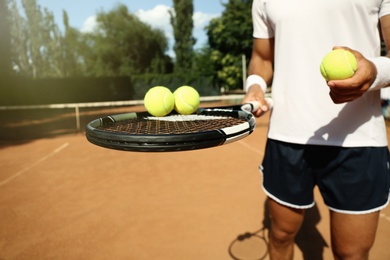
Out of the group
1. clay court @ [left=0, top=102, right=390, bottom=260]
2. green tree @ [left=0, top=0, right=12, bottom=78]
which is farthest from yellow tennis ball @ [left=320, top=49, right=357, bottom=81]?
green tree @ [left=0, top=0, right=12, bottom=78]

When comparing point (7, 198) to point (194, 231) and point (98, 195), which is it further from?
point (194, 231)

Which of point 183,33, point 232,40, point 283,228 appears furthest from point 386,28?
point 183,33

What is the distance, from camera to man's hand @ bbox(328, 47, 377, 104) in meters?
0.85

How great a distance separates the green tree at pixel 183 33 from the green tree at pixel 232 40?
167 inches

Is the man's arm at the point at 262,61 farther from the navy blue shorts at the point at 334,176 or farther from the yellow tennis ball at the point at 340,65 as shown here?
the yellow tennis ball at the point at 340,65

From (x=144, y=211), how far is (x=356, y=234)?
202 cm

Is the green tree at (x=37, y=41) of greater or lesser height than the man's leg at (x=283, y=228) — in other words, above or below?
above

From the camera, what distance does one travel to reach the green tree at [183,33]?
26.0 metres

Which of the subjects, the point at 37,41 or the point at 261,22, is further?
the point at 37,41

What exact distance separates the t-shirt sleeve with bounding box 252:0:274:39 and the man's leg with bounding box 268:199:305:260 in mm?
767

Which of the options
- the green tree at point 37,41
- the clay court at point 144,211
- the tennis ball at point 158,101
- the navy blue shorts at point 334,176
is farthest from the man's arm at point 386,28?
the green tree at point 37,41

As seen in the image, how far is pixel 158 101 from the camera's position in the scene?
1.38 meters

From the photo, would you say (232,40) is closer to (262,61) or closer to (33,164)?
(33,164)

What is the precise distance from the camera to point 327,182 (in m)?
1.26
